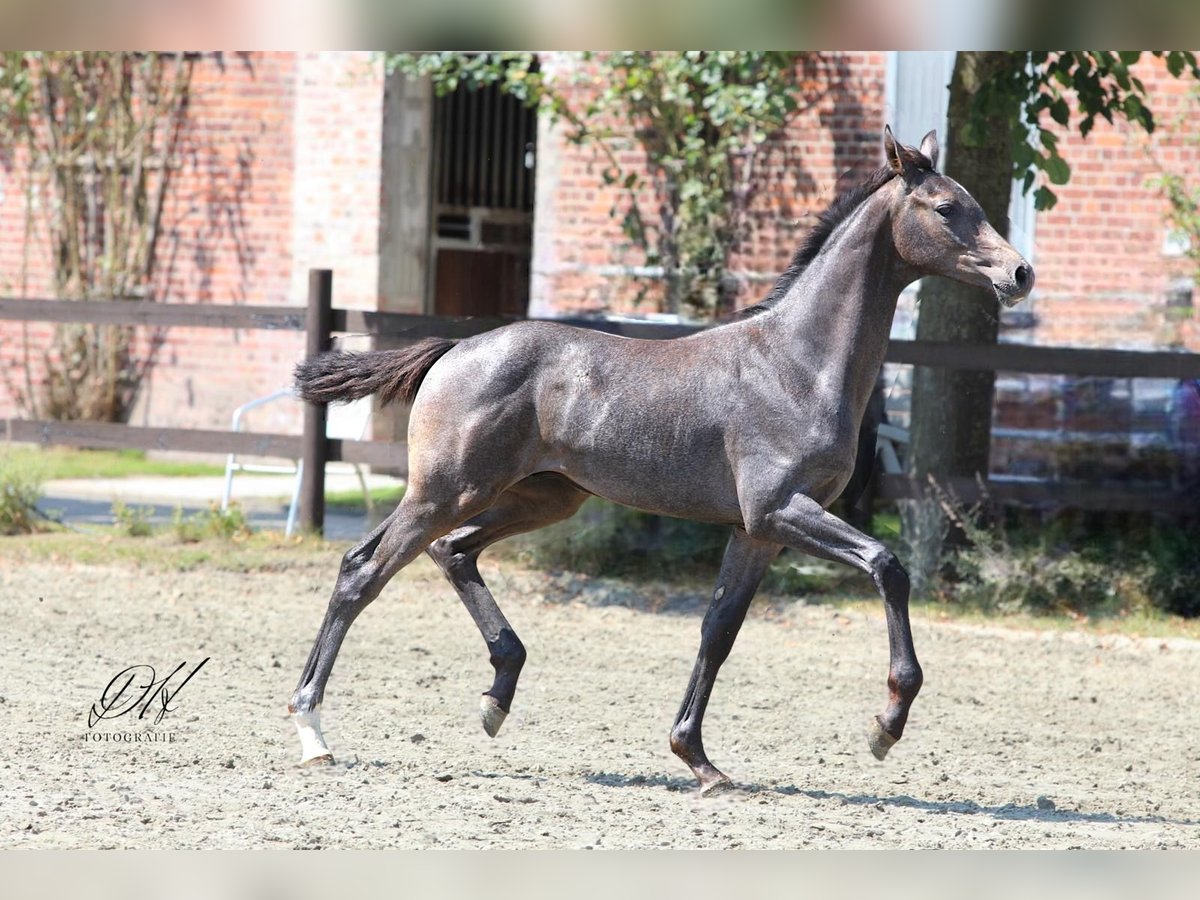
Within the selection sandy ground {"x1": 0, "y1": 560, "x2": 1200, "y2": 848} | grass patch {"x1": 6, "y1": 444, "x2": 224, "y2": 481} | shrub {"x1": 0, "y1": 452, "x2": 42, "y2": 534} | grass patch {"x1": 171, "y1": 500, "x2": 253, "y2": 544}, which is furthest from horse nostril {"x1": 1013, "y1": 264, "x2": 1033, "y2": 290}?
grass patch {"x1": 6, "y1": 444, "x2": 224, "y2": 481}

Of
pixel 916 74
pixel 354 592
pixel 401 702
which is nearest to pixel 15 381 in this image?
pixel 916 74

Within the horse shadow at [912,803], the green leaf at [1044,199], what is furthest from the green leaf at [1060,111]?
the horse shadow at [912,803]

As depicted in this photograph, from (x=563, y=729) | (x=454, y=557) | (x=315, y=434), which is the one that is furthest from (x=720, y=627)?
(x=315, y=434)

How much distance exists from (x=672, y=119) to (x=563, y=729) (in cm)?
714

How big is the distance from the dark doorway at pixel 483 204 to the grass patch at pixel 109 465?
268 cm

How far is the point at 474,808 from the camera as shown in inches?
192

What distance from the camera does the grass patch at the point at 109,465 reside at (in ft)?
44.7

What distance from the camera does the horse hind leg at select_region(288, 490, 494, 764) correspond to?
5402mm

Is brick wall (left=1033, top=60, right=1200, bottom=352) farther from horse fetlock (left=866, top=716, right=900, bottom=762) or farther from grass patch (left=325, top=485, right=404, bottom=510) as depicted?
horse fetlock (left=866, top=716, right=900, bottom=762)

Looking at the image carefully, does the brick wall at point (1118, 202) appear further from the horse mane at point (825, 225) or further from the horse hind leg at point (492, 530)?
the horse hind leg at point (492, 530)

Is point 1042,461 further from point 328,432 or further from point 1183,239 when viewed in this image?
point 328,432

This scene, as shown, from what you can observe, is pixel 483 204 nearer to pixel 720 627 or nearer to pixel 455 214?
pixel 455 214

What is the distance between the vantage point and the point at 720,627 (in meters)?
5.42
